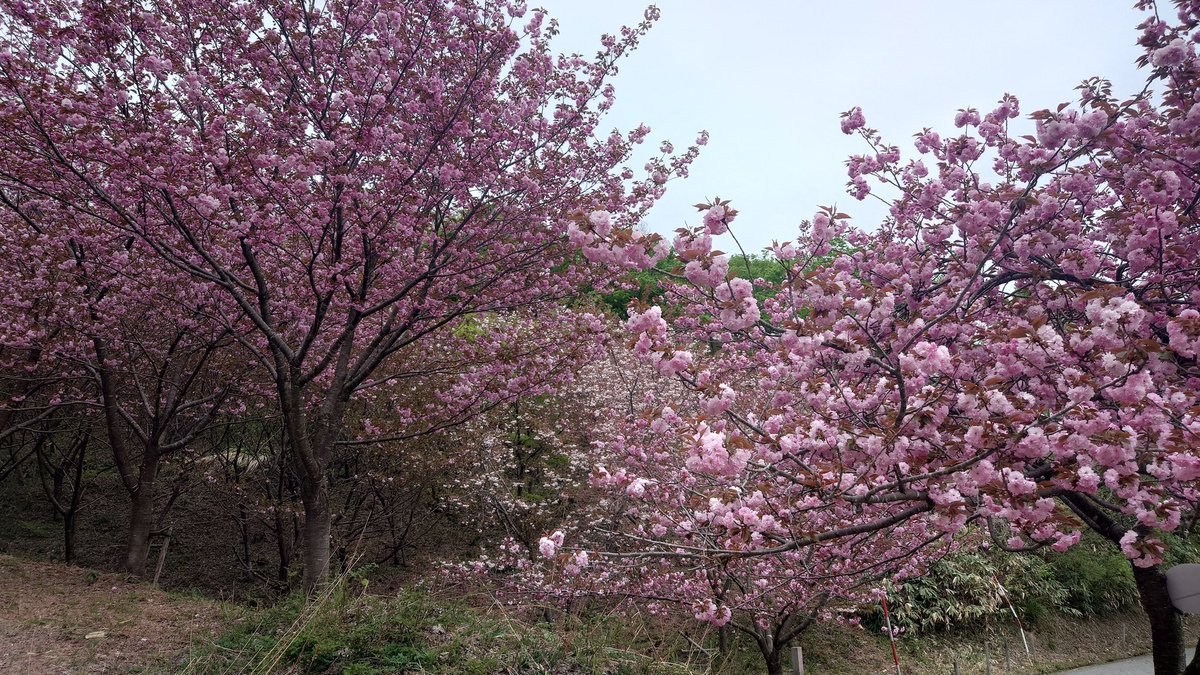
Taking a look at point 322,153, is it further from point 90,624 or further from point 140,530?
point 140,530

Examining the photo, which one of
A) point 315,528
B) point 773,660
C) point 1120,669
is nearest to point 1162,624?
point 773,660

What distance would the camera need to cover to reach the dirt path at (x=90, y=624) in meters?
4.28

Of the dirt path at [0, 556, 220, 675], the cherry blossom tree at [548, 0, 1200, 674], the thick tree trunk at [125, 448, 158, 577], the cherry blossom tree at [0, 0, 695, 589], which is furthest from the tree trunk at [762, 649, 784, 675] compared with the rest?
the thick tree trunk at [125, 448, 158, 577]

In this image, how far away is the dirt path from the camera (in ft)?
14.0

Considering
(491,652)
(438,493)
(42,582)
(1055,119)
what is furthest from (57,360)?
(1055,119)

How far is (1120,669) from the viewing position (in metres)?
9.84

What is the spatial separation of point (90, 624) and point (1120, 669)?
13.6 metres

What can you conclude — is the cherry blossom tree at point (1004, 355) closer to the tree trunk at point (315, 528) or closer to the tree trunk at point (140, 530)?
the tree trunk at point (315, 528)

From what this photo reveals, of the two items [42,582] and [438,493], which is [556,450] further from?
[42,582]

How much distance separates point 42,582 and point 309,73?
6180mm

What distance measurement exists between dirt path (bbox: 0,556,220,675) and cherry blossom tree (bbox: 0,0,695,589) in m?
1.23

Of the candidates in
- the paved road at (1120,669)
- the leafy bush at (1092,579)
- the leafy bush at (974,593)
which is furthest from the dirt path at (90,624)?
the leafy bush at (1092,579)

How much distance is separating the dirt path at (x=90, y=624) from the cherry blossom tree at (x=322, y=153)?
48.4 inches

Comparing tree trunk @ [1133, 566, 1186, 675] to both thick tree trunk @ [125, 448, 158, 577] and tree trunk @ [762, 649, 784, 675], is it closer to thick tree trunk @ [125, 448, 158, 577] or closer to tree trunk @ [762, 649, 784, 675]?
tree trunk @ [762, 649, 784, 675]
